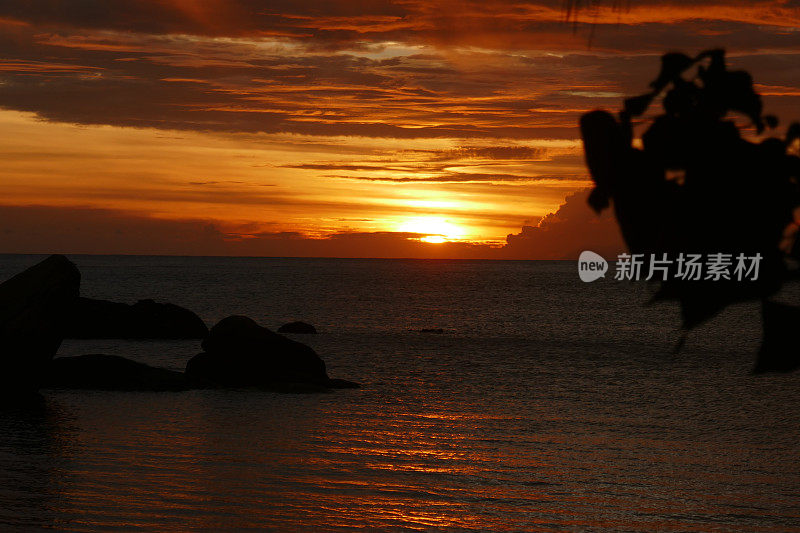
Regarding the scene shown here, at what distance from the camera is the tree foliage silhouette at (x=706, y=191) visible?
7.21 feet

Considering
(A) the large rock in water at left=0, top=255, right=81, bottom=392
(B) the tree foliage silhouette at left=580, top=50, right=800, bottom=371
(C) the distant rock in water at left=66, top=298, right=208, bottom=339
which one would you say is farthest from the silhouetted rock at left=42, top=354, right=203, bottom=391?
(B) the tree foliage silhouette at left=580, top=50, right=800, bottom=371

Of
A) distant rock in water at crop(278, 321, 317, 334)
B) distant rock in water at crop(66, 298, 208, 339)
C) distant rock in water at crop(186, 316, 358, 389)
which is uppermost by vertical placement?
distant rock in water at crop(278, 321, 317, 334)

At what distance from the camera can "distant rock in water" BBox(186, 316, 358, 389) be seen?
3080 centimetres

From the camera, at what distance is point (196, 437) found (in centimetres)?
2216

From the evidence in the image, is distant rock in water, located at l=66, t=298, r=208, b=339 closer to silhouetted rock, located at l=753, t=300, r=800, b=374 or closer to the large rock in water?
the large rock in water

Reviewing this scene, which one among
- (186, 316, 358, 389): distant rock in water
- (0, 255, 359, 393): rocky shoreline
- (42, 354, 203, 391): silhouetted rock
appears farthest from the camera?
(186, 316, 358, 389): distant rock in water

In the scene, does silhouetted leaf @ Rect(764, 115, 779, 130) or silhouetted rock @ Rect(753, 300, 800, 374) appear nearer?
silhouetted rock @ Rect(753, 300, 800, 374)

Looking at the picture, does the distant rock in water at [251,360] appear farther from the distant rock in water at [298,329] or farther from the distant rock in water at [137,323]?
the distant rock in water at [298,329]

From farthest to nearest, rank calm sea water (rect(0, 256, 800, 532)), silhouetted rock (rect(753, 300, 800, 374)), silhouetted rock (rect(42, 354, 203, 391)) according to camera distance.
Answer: silhouetted rock (rect(42, 354, 203, 391))
calm sea water (rect(0, 256, 800, 532))
silhouetted rock (rect(753, 300, 800, 374))

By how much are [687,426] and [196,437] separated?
14562mm

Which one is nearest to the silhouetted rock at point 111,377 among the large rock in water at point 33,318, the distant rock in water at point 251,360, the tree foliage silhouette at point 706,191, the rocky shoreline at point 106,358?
the rocky shoreline at point 106,358

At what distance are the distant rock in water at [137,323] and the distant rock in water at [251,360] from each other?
67.7ft

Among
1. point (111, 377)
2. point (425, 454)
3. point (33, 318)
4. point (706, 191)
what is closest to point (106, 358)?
point (111, 377)

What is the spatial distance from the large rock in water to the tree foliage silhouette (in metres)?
24.5
